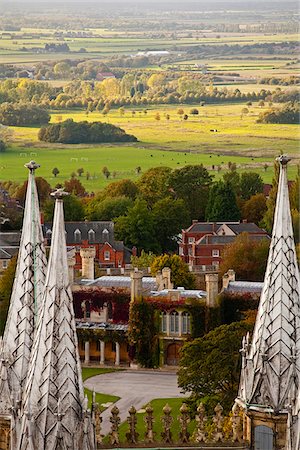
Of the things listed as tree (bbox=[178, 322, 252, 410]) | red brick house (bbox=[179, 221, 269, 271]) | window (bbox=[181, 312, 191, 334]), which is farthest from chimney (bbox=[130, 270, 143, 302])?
red brick house (bbox=[179, 221, 269, 271])

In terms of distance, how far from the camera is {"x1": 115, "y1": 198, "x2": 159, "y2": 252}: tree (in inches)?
4392

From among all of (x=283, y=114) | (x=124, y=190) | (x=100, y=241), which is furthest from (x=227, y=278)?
(x=283, y=114)

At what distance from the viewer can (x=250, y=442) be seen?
31875 millimetres

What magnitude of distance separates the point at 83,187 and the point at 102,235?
998 inches

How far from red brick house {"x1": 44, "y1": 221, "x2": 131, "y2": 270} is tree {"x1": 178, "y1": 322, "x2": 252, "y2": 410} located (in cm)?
3958

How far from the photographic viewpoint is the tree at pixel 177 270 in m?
90.6

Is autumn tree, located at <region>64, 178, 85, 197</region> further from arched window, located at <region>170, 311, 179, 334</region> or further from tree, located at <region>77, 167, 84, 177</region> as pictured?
arched window, located at <region>170, 311, 179, 334</region>

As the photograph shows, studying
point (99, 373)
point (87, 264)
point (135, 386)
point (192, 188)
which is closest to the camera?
point (135, 386)

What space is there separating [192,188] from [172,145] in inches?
679

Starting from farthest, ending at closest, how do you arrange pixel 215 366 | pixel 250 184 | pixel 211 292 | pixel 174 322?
pixel 250 184 < pixel 211 292 < pixel 174 322 < pixel 215 366

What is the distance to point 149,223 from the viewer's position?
370 ft

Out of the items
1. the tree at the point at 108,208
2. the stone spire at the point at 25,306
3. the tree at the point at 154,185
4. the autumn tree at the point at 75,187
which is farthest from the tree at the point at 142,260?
the stone spire at the point at 25,306

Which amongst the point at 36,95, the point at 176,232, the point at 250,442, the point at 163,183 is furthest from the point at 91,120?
the point at 250,442

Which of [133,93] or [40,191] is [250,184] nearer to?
[40,191]
